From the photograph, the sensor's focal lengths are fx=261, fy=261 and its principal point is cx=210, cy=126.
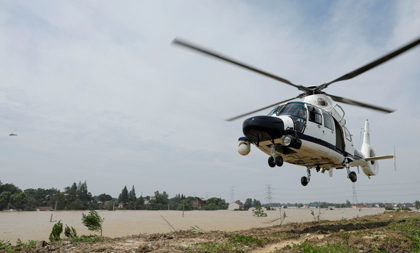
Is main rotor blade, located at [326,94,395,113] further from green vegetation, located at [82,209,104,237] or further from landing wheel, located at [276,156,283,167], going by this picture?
green vegetation, located at [82,209,104,237]

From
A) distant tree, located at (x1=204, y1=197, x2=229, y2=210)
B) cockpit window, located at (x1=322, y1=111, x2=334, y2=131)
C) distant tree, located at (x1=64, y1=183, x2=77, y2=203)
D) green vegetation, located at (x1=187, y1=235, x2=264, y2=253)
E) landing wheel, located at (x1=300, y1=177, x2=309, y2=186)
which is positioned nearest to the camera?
green vegetation, located at (x1=187, y1=235, x2=264, y2=253)

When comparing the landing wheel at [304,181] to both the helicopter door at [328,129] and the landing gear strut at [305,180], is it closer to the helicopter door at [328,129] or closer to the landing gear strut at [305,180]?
the landing gear strut at [305,180]

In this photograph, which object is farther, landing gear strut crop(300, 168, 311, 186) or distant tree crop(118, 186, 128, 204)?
distant tree crop(118, 186, 128, 204)

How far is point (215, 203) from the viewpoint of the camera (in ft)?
354

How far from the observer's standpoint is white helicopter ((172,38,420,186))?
361 inches

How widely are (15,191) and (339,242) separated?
8925cm

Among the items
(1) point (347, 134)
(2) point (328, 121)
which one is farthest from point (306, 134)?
(1) point (347, 134)

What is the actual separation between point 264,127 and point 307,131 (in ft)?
6.74

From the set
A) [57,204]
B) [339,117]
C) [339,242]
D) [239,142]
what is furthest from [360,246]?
[57,204]

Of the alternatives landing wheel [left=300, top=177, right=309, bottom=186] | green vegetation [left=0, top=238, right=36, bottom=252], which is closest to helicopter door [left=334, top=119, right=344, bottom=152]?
landing wheel [left=300, top=177, right=309, bottom=186]

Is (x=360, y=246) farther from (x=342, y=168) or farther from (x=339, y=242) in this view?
(x=342, y=168)

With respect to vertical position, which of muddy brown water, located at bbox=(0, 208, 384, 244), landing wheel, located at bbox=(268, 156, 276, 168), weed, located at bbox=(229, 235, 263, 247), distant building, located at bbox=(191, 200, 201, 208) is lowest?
distant building, located at bbox=(191, 200, 201, 208)

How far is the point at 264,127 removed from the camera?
9047 millimetres

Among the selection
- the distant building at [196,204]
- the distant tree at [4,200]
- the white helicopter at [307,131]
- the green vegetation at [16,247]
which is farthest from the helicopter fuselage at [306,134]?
the distant building at [196,204]
